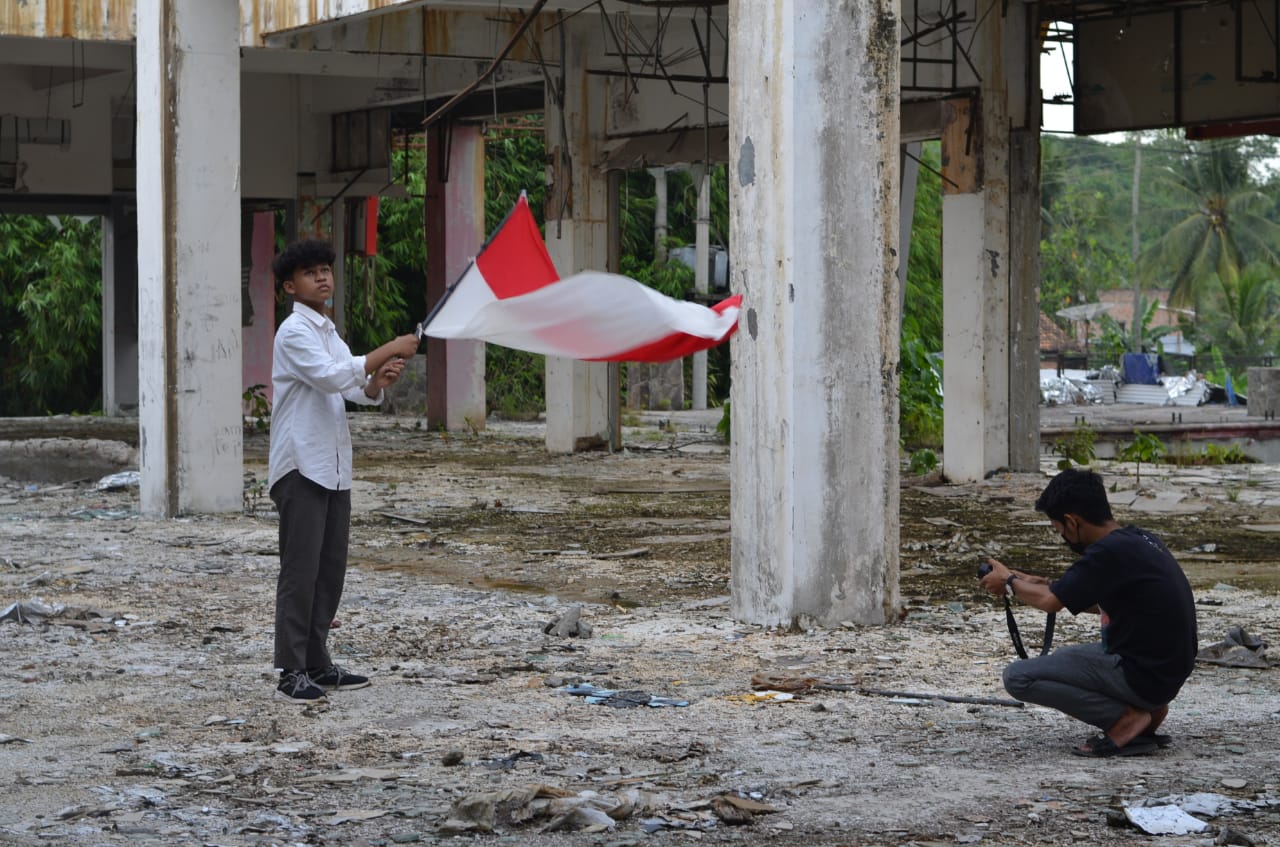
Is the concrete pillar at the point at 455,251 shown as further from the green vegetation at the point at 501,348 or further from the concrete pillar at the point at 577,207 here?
the concrete pillar at the point at 577,207

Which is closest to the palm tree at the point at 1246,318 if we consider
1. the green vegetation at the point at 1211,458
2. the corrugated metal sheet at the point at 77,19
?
the green vegetation at the point at 1211,458

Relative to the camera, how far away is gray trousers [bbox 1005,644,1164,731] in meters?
5.73

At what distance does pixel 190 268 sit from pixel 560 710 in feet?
26.4

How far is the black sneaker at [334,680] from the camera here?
702cm

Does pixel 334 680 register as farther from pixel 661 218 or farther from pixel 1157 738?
pixel 661 218

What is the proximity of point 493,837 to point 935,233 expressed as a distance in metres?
33.6

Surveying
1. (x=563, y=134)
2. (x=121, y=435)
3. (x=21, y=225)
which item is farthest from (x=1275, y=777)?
(x=21, y=225)

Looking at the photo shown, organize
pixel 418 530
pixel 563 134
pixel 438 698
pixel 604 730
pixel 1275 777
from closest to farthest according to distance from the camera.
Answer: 1. pixel 1275 777
2. pixel 604 730
3. pixel 438 698
4. pixel 418 530
5. pixel 563 134

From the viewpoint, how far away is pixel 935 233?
37.4 m

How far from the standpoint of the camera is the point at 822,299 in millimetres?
8344

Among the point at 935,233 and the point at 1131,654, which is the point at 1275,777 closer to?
the point at 1131,654

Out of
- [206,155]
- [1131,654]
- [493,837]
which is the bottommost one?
[493,837]

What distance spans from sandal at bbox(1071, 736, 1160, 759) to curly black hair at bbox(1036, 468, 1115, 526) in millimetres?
756

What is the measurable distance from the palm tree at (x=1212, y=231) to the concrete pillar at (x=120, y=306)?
39200 mm
